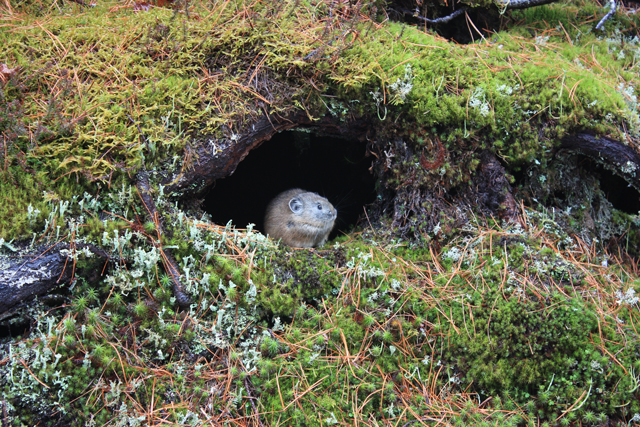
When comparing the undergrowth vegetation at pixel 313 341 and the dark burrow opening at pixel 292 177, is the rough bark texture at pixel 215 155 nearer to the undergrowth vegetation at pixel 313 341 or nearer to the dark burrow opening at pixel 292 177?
the undergrowth vegetation at pixel 313 341

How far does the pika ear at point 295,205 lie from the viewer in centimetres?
656

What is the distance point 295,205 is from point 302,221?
0.28 meters

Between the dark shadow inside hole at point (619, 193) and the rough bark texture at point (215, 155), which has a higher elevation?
the dark shadow inside hole at point (619, 193)

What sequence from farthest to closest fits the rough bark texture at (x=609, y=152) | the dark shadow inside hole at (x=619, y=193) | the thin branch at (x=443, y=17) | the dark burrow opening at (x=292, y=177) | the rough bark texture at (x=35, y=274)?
the dark burrow opening at (x=292, y=177) < the dark shadow inside hole at (x=619, y=193) < the thin branch at (x=443, y=17) < the rough bark texture at (x=609, y=152) < the rough bark texture at (x=35, y=274)

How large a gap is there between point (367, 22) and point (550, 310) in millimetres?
3680

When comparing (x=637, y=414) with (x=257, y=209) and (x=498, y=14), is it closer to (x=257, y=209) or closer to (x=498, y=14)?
(x=498, y=14)

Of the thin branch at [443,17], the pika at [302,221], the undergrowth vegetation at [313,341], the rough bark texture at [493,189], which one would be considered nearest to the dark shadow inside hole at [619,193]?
the rough bark texture at [493,189]

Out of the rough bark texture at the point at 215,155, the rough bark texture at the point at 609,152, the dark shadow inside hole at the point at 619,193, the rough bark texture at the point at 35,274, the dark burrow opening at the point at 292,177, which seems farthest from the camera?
the dark burrow opening at the point at 292,177

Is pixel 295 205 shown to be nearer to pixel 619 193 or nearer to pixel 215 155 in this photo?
pixel 215 155

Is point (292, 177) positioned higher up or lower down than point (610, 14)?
lower down

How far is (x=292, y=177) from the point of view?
764 centimetres

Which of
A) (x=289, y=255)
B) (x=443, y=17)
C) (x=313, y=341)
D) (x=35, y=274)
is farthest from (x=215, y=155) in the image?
(x=443, y=17)

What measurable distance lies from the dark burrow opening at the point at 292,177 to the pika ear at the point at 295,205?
0.79 meters

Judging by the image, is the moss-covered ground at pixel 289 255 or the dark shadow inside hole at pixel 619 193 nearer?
the moss-covered ground at pixel 289 255
